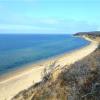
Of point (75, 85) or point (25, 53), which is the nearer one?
point (75, 85)

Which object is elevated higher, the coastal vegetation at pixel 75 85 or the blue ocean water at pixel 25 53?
the coastal vegetation at pixel 75 85

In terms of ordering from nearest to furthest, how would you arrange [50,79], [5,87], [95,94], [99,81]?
[95,94] < [99,81] < [50,79] < [5,87]

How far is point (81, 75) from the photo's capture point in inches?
544

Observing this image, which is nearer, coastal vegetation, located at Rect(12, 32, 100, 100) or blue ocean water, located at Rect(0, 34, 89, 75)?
coastal vegetation, located at Rect(12, 32, 100, 100)

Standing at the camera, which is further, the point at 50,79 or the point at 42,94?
the point at 50,79

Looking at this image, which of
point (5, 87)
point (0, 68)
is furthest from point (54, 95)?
point (0, 68)

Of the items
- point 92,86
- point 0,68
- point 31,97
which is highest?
point 92,86

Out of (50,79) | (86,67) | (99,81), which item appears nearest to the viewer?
(99,81)

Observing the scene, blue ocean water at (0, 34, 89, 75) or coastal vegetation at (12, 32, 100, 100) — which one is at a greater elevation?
coastal vegetation at (12, 32, 100, 100)

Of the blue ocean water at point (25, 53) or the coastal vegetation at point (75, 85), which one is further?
the blue ocean water at point (25, 53)

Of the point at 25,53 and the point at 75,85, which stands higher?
the point at 75,85

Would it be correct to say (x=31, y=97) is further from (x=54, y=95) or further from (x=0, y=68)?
(x=0, y=68)

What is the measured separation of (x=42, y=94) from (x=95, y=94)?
2.77 m

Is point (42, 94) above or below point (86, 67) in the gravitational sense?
below
